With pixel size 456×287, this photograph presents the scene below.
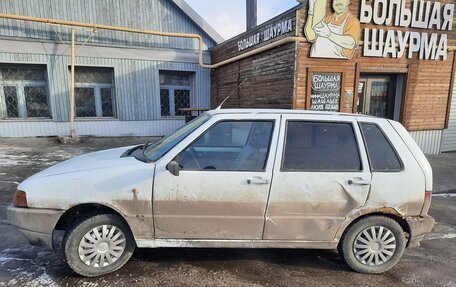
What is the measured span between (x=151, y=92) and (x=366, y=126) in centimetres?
1093

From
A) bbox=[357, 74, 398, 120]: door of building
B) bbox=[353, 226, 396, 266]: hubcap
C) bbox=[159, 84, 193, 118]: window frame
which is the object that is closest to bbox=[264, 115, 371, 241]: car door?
bbox=[353, 226, 396, 266]: hubcap

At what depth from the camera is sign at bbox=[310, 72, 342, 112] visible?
7461 millimetres

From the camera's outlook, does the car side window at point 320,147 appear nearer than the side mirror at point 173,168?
No

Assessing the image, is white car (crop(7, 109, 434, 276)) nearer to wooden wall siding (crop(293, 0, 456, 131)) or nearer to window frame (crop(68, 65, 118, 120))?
wooden wall siding (crop(293, 0, 456, 131))

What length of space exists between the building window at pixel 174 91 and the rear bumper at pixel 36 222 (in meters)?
10.6

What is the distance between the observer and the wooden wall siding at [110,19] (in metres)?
10.4

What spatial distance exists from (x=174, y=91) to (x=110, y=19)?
13.2ft

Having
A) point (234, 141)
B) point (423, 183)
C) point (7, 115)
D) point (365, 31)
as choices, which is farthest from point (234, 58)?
point (7, 115)

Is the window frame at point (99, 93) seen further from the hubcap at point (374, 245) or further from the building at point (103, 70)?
the hubcap at point (374, 245)

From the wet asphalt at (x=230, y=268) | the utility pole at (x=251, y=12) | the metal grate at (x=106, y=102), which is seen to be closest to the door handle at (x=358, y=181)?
the wet asphalt at (x=230, y=268)

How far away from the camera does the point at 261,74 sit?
881 centimetres

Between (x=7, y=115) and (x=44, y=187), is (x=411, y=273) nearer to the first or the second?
(x=44, y=187)

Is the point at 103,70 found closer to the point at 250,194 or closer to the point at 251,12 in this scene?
the point at 251,12

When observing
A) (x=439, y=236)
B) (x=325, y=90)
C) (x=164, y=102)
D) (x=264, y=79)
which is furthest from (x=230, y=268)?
(x=164, y=102)
